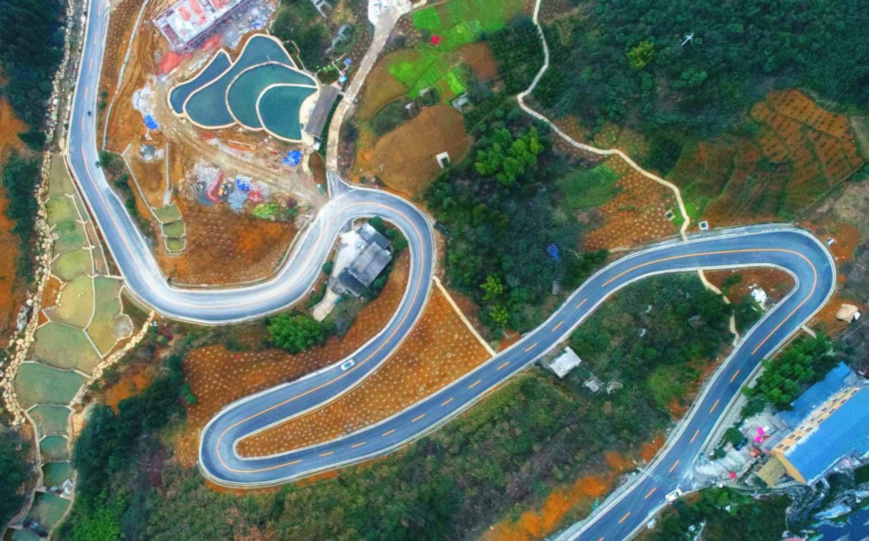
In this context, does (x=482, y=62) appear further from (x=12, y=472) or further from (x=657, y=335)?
(x=12, y=472)

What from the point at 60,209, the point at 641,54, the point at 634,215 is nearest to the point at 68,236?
the point at 60,209

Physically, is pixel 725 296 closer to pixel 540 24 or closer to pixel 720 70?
pixel 720 70

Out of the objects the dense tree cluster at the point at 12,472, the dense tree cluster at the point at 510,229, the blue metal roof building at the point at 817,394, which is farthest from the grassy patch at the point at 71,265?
Answer: the blue metal roof building at the point at 817,394

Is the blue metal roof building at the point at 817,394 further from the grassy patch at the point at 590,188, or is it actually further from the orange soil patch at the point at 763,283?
the grassy patch at the point at 590,188

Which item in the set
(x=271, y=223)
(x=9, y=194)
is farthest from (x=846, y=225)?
(x=9, y=194)

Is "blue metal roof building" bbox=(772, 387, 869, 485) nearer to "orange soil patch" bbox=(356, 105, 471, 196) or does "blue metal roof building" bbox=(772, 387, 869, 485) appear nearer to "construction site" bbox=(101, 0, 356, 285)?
"orange soil patch" bbox=(356, 105, 471, 196)

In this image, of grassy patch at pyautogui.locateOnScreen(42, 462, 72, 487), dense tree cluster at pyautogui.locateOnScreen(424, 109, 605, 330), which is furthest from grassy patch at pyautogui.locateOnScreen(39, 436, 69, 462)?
dense tree cluster at pyautogui.locateOnScreen(424, 109, 605, 330)
